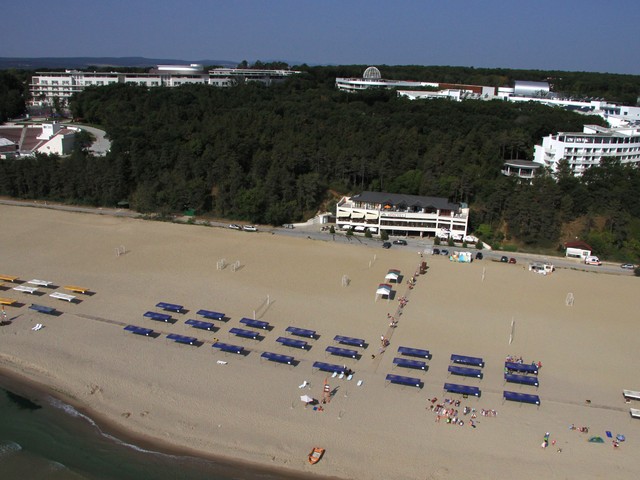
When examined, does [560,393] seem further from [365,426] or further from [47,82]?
[47,82]

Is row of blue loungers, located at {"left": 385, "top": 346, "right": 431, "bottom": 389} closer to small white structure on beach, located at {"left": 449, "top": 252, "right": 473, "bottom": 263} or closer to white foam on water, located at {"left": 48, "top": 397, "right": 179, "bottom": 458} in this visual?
white foam on water, located at {"left": 48, "top": 397, "right": 179, "bottom": 458}

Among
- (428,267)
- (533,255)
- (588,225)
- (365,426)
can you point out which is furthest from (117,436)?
(588,225)

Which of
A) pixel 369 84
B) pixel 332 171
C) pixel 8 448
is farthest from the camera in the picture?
pixel 369 84

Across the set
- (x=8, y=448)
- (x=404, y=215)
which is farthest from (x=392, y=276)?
(x=8, y=448)

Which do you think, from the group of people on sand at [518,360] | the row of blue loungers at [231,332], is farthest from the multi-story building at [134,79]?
the group of people on sand at [518,360]

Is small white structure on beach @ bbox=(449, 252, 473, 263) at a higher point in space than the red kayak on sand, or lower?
higher

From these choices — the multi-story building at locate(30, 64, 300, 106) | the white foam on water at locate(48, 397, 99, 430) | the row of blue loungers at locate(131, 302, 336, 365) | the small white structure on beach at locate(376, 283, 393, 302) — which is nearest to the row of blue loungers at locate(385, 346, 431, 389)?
the row of blue loungers at locate(131, 302, 336, 365)

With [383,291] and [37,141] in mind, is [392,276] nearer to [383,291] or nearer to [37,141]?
[383,291]
